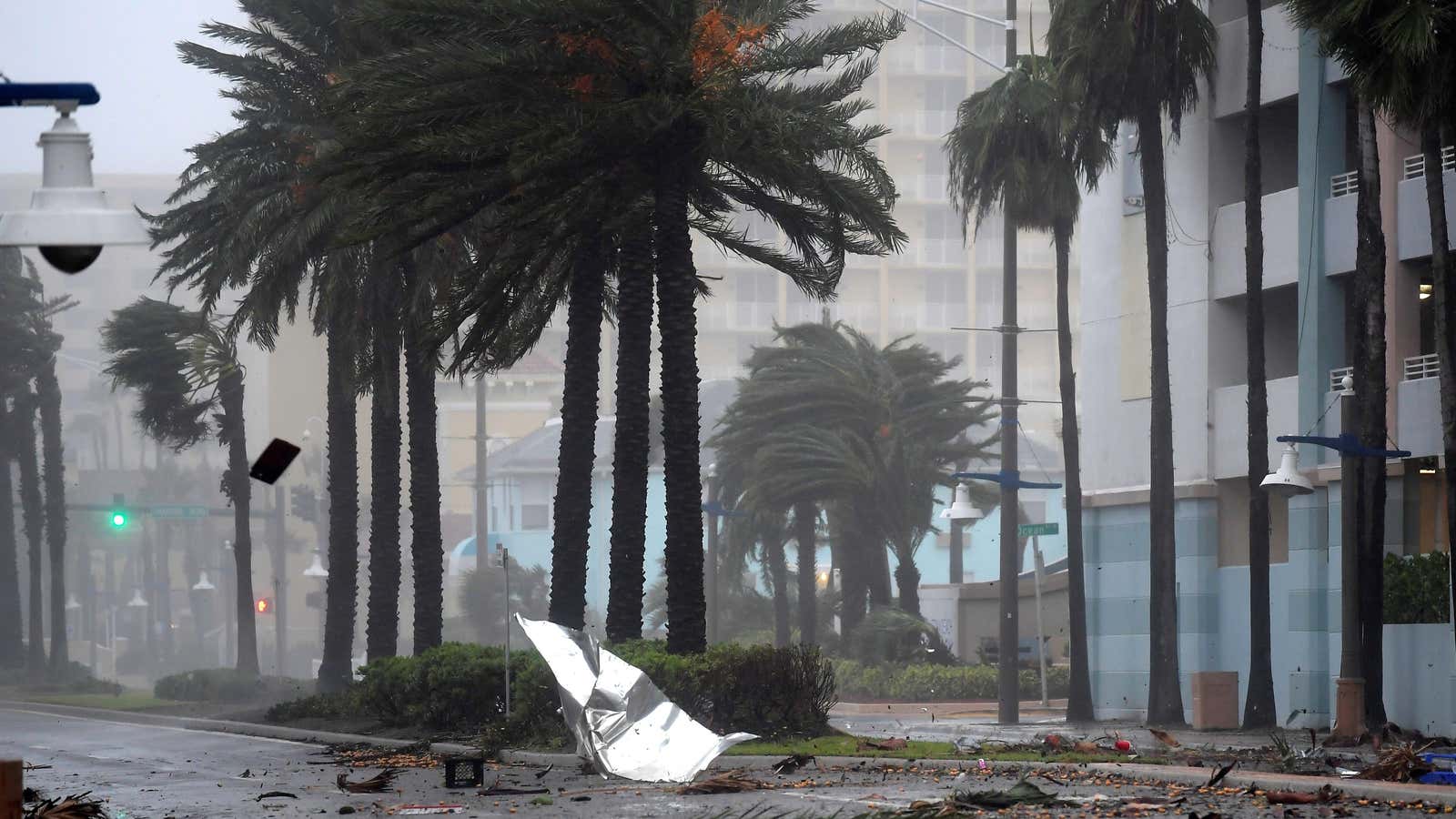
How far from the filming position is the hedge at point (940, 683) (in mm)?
49531

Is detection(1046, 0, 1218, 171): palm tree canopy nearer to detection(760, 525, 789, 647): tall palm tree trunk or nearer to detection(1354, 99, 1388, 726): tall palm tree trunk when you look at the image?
detection(1354, 99, 1388, 726): tall palm tree trunk

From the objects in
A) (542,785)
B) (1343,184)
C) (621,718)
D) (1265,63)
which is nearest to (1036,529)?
(1343,184)

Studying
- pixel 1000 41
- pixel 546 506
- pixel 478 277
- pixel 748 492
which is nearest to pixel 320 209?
pixel 478 277

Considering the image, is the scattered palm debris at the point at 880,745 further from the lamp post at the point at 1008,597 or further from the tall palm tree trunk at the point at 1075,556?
the tall palm tree trunk at the point at 1075,556

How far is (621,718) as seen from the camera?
17.8 meters

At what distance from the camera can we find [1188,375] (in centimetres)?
3528

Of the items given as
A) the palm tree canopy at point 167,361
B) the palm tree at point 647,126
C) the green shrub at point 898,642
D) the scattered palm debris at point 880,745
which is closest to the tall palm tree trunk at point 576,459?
the palm tree at point 647,126

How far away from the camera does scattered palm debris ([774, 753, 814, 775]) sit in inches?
718

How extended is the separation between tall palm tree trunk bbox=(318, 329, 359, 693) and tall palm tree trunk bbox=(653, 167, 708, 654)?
541 inches

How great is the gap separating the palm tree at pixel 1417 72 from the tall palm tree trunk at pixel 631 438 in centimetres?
871

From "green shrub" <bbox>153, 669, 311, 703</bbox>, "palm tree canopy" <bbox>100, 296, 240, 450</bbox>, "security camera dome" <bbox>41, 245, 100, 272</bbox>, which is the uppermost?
"palm tree canopy" <bbox>100, 296, 240, 450</bbox>

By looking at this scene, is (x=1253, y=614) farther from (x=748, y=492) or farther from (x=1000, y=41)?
(x=1000, y=41)

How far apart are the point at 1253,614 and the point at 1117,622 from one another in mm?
7232

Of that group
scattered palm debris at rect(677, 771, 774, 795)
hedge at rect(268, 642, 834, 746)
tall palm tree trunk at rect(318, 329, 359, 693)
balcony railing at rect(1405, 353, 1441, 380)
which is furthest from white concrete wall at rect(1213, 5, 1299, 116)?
scattered palm debris at rect(677, 771, 774, 795)
